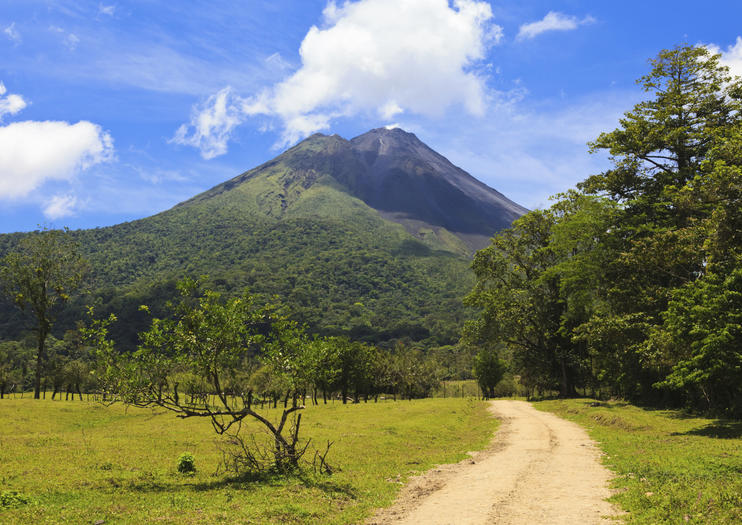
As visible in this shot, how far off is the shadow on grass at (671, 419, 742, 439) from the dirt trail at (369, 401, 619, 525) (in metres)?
5.98

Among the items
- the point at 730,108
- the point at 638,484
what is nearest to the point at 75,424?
the point at 638,484

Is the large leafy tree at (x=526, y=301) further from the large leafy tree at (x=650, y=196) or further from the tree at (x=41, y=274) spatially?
the tree at (x=41, y=274)

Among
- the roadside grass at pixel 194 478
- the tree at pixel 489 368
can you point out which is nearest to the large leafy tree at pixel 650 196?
the roadside grass at pixel 194 478

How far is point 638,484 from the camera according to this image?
14.4m

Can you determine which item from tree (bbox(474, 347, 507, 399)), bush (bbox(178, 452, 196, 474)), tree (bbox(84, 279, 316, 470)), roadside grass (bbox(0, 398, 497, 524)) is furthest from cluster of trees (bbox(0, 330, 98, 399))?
tree (bbox(474, 347, 507, 399))

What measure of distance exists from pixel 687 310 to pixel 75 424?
4641 cm

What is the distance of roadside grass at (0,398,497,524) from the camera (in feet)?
42.0

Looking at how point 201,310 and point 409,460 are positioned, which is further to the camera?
point 409,460

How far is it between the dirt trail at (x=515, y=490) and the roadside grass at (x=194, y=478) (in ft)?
3.75

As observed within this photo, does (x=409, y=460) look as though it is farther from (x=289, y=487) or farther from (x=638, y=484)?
(x=638, y=484)

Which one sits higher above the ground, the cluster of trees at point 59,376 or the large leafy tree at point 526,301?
the large leafy tree at point 526,301

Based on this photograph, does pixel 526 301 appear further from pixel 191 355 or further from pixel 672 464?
pixel 191 355

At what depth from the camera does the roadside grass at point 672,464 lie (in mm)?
11406

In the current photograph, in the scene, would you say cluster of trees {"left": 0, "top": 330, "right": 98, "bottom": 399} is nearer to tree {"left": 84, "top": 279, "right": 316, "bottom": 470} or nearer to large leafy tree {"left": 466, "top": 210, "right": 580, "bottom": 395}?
tree {"left": 84, "top": 279, "right": 316, "bottom": 470}
